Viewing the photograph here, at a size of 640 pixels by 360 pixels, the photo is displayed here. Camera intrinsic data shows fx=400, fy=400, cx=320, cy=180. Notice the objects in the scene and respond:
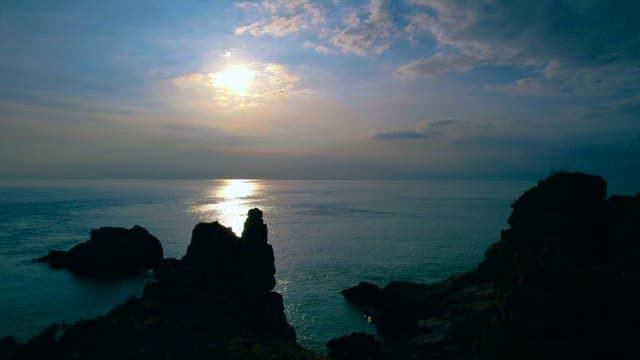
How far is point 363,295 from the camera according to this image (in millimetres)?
65812

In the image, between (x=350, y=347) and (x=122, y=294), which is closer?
(x=350, y=347)

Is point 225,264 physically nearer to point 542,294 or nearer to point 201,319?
point 201,319

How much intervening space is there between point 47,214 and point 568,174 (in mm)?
211058

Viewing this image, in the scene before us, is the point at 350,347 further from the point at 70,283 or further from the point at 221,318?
the point at 70,283

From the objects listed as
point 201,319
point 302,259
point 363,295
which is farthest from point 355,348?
point 302,259

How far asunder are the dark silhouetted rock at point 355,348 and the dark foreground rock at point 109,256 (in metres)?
61.7

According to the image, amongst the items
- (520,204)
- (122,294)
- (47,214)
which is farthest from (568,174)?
(47,214)

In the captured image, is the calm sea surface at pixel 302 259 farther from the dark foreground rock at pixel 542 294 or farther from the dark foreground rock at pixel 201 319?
the dark foreground rock at pixel 201 319

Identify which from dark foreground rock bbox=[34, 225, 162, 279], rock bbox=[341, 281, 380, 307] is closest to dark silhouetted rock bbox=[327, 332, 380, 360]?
rock bbox=[341, 281, 380, 307]

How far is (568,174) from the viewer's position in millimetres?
54156

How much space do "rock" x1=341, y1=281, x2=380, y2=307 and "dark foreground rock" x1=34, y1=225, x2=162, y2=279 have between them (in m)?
51.9

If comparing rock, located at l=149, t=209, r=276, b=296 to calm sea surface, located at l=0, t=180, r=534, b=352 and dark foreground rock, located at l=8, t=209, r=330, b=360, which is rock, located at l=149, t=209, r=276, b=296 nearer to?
dark foreground rock, located at l=8, t=209, r=330, b=360

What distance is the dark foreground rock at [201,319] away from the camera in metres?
28.8

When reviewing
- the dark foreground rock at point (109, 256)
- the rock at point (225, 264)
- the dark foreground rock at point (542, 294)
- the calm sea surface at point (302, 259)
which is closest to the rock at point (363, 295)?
the dark foreground rock at point (542, 294)
